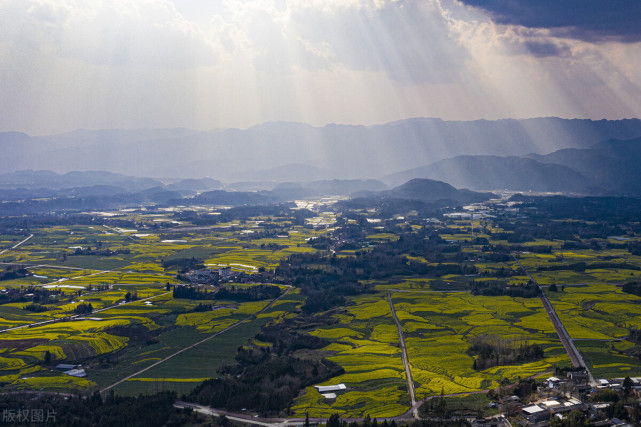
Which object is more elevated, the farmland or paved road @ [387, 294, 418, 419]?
the farmland

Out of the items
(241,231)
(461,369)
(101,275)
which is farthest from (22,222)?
(461,369)

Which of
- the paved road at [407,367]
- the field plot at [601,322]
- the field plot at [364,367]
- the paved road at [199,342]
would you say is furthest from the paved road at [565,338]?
the paved road at [199,342]

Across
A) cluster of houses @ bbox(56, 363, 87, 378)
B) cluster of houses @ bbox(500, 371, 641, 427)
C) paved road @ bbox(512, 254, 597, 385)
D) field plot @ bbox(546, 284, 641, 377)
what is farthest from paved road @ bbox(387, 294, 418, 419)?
cluster of houses @ bbox(56, 363, 87, 378)

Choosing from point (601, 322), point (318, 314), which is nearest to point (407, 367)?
point (318, 314)

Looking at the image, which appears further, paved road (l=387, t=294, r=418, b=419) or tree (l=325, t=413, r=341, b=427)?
paved road (l=387, t=294, r=418, b=419)

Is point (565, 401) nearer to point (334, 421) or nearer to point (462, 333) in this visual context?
point (334, 421)

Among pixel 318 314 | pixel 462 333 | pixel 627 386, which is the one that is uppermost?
pixel 318 314

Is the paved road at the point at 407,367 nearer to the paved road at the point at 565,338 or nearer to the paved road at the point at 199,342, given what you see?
the paved road at the point at 565,338

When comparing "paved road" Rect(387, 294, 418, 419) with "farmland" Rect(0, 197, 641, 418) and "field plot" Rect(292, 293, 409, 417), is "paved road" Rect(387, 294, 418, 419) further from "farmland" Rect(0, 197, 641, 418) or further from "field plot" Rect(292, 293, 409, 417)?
"farmland" Rect(0, 197, 641, 418)

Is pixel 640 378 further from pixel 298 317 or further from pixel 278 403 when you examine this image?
pixel 298 317
